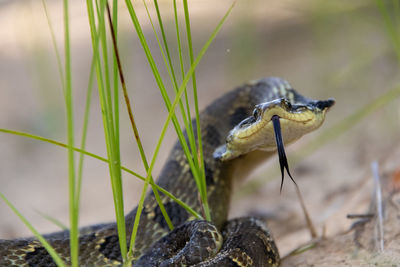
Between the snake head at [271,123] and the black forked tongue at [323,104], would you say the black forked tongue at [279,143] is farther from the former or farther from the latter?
the black forked tongue at [323,104]

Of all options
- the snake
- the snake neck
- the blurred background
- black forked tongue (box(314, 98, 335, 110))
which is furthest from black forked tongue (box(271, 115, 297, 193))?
the blurred background

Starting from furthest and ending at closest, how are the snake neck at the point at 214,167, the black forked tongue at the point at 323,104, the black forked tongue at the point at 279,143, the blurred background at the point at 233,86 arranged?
the blurred background at the point at 233,86 < the snake neck at the point at 214,167 < the black forked tongue at the point at 323,104 < the black forked tongue at the point at 279,143

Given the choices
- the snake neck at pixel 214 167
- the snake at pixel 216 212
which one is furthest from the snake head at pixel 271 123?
the snake neck at pixel 214 167

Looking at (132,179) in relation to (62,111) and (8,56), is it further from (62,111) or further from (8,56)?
(8,56)

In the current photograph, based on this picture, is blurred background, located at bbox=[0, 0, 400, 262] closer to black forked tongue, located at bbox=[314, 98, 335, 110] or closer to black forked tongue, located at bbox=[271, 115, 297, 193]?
black forked tongue, located at bbox=[314, 98, 335, 110]

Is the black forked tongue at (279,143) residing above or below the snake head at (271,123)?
below

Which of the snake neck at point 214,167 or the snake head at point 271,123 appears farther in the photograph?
the snake neck at point 214,167

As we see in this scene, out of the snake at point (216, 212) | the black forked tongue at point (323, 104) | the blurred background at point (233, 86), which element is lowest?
the snake at point (216, 212)
